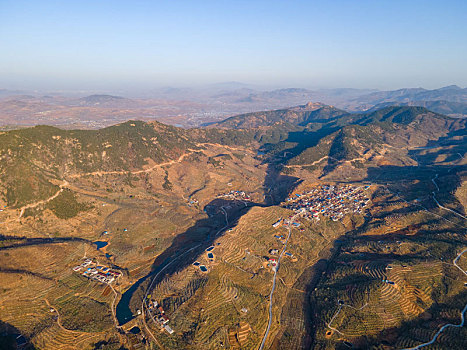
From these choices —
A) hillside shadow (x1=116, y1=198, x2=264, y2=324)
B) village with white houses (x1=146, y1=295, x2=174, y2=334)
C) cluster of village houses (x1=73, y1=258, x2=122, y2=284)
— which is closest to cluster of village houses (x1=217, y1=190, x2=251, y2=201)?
hillside shadow (x1=116, y1=198, x2=264, y2=324)

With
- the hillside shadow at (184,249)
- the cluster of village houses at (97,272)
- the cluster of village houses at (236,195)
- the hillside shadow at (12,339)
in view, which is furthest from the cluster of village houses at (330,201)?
the hillside shadow at (12,339)

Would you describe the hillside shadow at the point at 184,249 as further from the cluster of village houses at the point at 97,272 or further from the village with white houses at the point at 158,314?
the cluster of village houses at the point at 97,272

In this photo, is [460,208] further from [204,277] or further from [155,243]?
[155,243]

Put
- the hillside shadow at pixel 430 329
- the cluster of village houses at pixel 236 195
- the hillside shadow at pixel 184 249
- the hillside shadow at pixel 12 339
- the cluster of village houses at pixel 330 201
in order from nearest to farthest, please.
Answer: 1. the hillside shadow at pixel 12 339
2. the hillside shadow at pixel 430 329
3. the hillside shadow at pixel 184 249
4. the cluster of village houses at pixel 330 201
5. the cluster of village houses at pixel 236 195

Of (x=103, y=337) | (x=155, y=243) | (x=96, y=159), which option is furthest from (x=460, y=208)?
(x=96, y=159)

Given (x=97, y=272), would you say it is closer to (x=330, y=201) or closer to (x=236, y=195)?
(x=236, y=195)

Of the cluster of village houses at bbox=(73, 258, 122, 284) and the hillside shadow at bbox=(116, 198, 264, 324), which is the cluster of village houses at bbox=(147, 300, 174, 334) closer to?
the hillside shadow at bbox=(116, 198, 264, 324)
